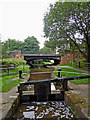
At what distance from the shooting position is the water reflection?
108 centimetres

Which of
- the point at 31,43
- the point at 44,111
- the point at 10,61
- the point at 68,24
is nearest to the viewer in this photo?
the point at 44,111

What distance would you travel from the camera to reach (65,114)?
1.13 m

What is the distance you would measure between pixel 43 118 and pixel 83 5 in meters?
1.87

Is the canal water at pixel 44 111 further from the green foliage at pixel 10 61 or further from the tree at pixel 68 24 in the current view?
the green foliage at pixel 10 61

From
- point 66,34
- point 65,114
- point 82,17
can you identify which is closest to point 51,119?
point 65,114

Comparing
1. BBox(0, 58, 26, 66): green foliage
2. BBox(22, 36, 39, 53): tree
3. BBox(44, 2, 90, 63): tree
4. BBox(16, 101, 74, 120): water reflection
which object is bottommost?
BBox(16, 101, 74, 120): water reflection

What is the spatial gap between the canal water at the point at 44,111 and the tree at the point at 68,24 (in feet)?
3.08

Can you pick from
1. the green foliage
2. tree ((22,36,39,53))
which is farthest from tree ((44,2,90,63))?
the green foliage

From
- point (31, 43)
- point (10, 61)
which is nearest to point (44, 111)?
point (31, 43)

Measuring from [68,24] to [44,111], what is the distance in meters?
1.58

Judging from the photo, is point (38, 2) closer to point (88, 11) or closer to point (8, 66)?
point (88, 11)

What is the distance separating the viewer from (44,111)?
47.1 inches

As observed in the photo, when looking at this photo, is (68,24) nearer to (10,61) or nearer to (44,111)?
(44,111)

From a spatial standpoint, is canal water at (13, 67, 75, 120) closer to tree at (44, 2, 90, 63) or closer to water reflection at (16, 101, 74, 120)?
water reflection at (16, 101, 74, 120)
